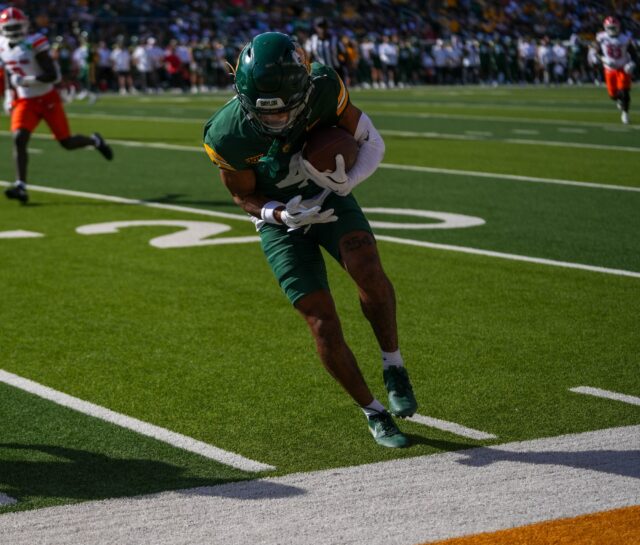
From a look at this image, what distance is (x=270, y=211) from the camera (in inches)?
189

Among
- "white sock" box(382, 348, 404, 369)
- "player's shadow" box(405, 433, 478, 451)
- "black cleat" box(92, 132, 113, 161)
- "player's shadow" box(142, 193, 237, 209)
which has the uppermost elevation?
"black cleat" box(92, 132, 113, 161)

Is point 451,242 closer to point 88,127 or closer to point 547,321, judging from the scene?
point 547,321

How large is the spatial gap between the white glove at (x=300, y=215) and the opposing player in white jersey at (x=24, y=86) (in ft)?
25.3

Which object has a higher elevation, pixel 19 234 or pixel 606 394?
pixel 19 234

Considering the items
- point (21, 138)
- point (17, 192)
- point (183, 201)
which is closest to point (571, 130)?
point (183, 201)

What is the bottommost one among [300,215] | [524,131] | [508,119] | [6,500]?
[508,119]

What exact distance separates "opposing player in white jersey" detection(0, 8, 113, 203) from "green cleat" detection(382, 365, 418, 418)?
776 centimetres

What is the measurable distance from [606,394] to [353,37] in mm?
43661

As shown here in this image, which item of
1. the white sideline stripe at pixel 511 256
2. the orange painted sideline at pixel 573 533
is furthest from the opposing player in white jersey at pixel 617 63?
the orange painted sideline at pixel 573 533

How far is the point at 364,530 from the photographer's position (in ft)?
12.4

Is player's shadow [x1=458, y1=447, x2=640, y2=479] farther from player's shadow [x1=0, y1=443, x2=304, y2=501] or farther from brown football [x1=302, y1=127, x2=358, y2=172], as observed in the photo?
brown football [x1=302, y1=127, x2=358, y2=172]

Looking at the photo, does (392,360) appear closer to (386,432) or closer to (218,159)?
(386,432)

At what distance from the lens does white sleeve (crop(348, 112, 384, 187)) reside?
480 cm

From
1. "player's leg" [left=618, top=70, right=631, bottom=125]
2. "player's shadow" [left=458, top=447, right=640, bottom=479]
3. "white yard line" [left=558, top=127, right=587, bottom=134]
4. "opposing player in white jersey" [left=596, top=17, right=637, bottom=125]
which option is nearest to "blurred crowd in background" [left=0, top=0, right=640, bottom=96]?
"opposing player in white jersey" [left=596, top=17, right=637, bottom=125]
